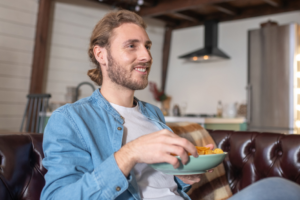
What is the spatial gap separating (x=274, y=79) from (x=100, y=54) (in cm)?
330

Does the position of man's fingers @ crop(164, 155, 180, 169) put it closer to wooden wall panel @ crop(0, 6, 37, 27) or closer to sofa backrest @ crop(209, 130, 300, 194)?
sofa backrest @ crop(209, 130, 300, 194)

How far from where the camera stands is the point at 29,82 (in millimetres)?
4438

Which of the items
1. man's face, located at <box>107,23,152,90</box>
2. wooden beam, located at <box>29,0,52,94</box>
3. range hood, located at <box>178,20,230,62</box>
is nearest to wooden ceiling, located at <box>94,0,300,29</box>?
range hood, located at <box>178,20,230,62</box>

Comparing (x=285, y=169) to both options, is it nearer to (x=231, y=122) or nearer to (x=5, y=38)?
(x=231, y=122)

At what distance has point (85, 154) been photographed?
946 millimetres

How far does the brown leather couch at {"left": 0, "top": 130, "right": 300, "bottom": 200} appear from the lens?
1.09 meters

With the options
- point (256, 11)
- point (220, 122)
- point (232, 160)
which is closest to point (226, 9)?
point (256, 11)

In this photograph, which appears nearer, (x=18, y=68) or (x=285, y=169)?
(x=285, y=169)


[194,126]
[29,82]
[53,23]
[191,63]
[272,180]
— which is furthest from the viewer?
[191,63]

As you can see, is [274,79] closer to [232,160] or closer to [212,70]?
[212,70]

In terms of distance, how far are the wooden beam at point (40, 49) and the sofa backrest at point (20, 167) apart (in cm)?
342

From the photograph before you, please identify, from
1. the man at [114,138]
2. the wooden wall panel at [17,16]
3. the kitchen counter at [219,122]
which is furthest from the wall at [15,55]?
the man at [114,138]

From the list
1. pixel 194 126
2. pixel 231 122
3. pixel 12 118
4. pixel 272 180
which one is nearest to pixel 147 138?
pixel 272 180

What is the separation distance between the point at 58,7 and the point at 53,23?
0.28 metres
